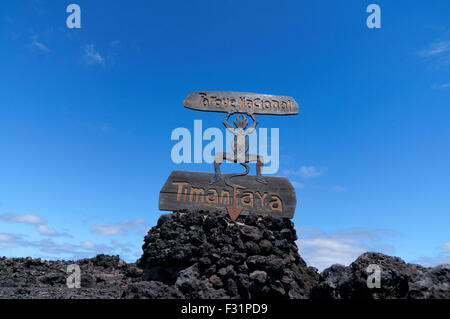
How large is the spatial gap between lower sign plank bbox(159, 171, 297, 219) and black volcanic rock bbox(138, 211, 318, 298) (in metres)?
0.29

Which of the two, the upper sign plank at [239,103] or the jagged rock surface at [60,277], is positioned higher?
the upper sign plank at [239,103]

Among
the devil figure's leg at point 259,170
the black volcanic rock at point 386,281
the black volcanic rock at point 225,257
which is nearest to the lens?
the black volcanic rock at point 386,281

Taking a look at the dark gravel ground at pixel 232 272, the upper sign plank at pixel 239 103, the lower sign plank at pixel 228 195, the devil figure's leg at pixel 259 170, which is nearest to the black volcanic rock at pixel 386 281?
the dark gravel ground at pixel 232 272

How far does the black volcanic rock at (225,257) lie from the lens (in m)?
6.73

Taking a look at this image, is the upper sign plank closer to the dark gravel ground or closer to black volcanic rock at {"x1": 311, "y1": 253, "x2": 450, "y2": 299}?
the dark gravel ground

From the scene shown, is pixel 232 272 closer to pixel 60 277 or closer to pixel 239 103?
pixel 239 103

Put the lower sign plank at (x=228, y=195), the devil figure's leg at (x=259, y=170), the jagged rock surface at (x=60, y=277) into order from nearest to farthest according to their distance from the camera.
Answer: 1. the jagged rock surface at (x=60, y=277)
2. the lower sign plank at (x=228, y=195)
3. the devil figure's leg at (x=259, y=170)

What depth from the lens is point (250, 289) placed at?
674 cm

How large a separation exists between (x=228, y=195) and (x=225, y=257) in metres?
2.10

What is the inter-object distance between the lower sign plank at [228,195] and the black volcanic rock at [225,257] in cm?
29

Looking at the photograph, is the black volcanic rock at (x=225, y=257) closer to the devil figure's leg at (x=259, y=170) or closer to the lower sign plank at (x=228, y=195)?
the lower sign plank at (x=228, y=195)
